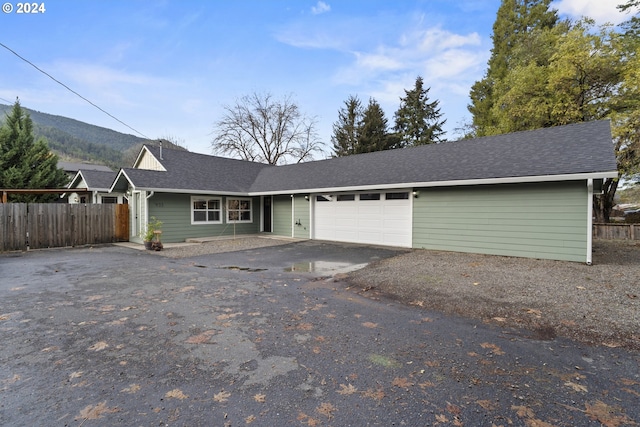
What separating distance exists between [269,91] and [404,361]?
30.4 m

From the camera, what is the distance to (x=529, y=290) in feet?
17.0

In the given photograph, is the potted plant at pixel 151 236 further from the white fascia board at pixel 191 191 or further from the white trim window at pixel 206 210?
the white trim window at pixel 206 210

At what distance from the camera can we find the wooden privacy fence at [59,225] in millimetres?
10383

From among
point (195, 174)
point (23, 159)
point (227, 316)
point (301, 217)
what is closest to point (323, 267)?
point (227, 316)

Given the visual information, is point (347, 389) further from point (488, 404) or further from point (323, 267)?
point (323, 267)

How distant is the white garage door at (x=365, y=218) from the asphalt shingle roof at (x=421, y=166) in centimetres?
74

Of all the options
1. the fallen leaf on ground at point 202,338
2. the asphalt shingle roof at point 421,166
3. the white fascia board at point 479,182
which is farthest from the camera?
the asphalt shingle roof at point 421,166

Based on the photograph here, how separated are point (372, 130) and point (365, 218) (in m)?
19.7

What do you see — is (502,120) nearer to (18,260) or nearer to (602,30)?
(602,30)

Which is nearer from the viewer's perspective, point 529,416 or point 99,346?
point 529,416

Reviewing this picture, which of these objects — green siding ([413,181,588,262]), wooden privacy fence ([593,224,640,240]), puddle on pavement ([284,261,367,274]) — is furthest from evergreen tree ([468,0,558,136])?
puddle on pavement ([284,261,367,274])

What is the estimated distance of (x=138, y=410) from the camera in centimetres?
212

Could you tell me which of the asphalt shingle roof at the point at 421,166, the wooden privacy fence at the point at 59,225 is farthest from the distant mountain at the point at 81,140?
the wooden privacy fence at the point at 59,225

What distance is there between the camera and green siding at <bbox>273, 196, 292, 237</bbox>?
14.9m
